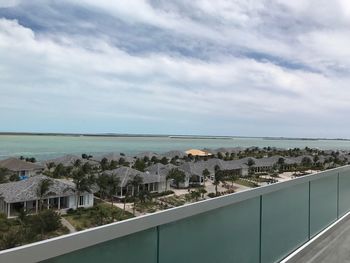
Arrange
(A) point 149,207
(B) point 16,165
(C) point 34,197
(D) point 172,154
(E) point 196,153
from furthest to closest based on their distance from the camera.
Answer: (E) point 196,153 → (D) point 172,154 → (B) point 16,165 → (A) point 149,207 → (C) point 34,197

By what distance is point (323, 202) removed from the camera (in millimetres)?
5250

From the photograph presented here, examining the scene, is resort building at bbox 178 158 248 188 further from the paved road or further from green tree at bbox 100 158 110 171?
the paved road

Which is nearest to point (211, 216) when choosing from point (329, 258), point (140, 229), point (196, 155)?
point (140, 229)

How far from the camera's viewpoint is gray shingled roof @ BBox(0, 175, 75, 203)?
98.1ft

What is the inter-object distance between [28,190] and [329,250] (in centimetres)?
2968

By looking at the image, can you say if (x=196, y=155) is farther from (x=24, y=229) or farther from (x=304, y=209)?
(x=304, y=209)

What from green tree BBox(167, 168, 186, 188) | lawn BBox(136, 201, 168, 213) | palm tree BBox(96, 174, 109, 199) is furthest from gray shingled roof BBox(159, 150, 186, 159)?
lawn BBox(136, 201, 168, 213)

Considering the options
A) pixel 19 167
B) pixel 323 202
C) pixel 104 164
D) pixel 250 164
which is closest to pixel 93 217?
pixel 19 167

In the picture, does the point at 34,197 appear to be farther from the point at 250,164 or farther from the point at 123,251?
the point at 250,164

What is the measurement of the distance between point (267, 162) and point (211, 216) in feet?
202

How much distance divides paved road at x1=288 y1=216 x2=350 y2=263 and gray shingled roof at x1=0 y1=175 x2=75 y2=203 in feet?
92.5

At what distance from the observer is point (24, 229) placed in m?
23.9

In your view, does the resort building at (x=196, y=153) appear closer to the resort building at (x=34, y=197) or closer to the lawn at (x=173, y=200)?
the lawn at (x=173, y=200)

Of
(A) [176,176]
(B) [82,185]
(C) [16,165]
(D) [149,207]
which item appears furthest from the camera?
(C) [16,165]
